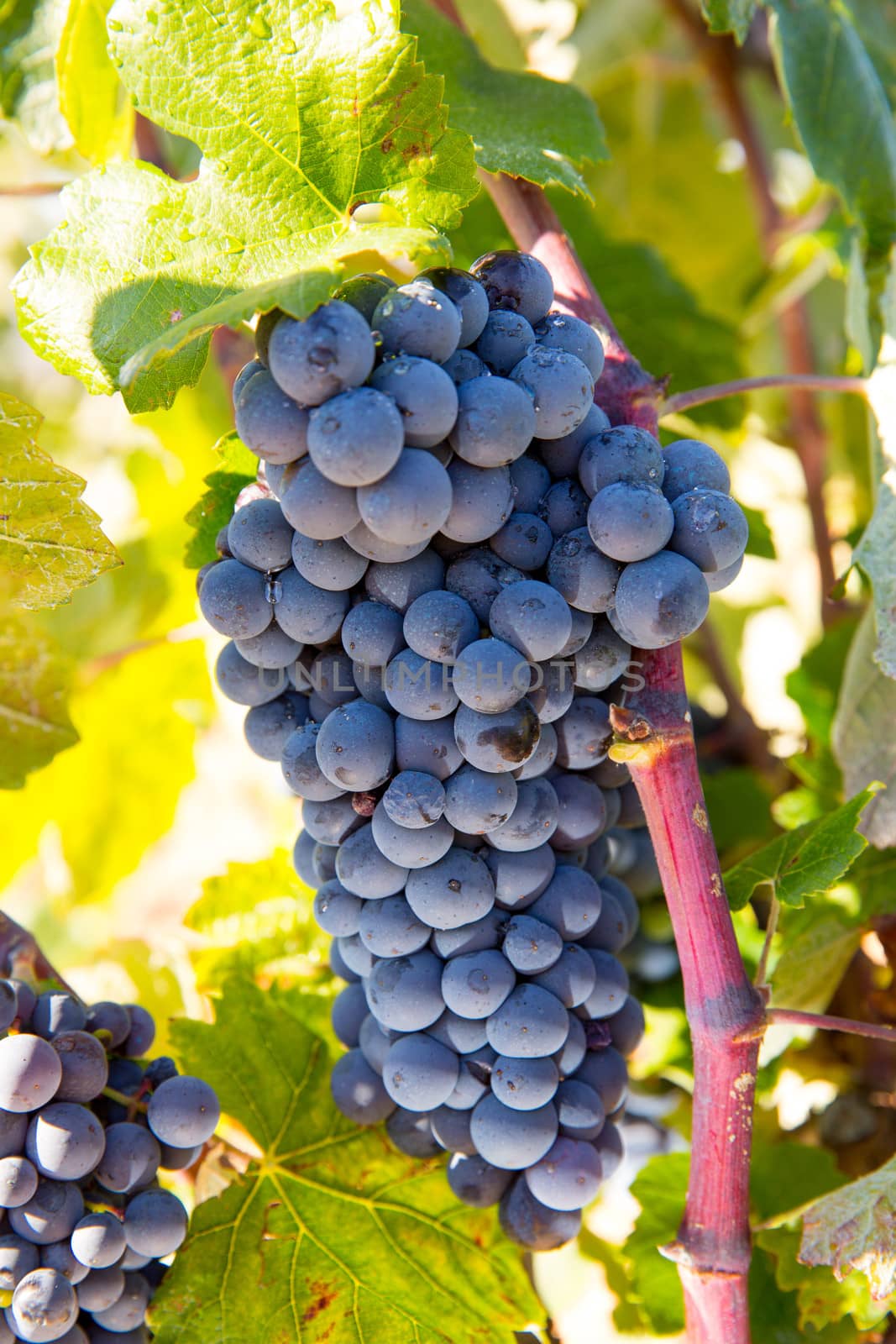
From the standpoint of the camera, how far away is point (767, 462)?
165 centimetres

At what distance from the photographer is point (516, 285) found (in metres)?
0.56

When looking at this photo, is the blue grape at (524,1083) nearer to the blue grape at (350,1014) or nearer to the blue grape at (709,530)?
the blue grape at (350,1014)

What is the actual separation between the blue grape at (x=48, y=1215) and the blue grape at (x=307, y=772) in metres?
0.26

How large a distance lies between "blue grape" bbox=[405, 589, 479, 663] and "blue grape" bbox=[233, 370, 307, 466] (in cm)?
10

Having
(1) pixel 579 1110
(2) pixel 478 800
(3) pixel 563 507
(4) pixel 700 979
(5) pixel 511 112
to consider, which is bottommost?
(1) pixel 579 1110

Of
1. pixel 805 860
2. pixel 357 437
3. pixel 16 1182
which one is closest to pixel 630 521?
pixel 357 437

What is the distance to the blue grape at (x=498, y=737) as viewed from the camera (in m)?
0.53

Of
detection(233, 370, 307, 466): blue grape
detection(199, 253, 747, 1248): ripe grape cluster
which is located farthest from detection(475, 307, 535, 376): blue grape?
detection(233, 370, 307, 466): blue grape

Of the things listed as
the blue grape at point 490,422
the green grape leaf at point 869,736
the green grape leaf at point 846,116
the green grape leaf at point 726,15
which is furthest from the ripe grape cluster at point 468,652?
the green grape leaf at point 846,116

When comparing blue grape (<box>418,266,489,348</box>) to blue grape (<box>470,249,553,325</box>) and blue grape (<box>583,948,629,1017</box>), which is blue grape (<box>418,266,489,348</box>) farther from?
blue grape (<box>583,948,629,1017</box>)

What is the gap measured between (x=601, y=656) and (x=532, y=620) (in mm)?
65

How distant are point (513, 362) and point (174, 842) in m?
2.50

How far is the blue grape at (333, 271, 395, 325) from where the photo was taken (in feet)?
1.70

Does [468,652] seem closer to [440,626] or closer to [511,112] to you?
[440,626]
